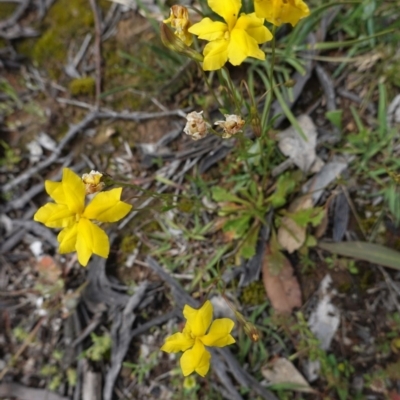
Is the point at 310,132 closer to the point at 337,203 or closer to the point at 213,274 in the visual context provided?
the point at 337,203

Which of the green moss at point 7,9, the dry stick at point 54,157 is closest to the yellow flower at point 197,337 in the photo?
the dry stick at point 54,157

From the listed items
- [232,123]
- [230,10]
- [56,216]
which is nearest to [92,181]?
[56,216]

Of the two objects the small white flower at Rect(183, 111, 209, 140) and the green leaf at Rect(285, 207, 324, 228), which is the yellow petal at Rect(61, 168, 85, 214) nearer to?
the small white flower at Rect(183, 111, 209, 140)

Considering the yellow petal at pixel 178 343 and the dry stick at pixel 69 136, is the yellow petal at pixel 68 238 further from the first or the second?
the dry stick at pixel 69 136

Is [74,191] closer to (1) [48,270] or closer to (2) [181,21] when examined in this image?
(2) [181,21]

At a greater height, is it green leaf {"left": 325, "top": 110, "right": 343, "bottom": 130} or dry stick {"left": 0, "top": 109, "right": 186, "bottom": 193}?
green leaf {"left": 325, "top": 110, "right": 343, "bottom": 130}

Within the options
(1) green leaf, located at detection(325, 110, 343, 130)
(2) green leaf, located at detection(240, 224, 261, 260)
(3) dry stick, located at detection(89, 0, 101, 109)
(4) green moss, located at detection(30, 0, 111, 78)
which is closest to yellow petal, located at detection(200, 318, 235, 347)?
(2) green leaf, located at detection(240, 224, 261, 260)
